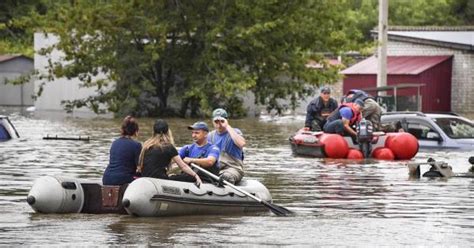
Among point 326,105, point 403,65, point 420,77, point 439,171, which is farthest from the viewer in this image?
point 403,65

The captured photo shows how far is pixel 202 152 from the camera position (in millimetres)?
19234

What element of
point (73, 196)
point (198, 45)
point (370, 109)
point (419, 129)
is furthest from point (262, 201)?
point (198, 45)

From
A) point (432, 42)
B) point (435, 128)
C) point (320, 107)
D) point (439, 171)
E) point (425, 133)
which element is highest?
point (432, 42)

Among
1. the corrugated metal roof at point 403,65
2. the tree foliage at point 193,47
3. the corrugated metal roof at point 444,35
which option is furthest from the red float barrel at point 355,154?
the corrugated metal roof at point 444,35

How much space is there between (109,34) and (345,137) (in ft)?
86.2

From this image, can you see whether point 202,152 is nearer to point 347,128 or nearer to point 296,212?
point 296,212

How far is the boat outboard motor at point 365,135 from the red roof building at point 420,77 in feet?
113

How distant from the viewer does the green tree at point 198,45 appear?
55.0m

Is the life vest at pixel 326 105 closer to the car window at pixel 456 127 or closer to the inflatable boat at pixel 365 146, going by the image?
the inflatable boat at pixel 365 146

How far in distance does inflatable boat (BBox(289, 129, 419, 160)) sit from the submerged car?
2.81 meters

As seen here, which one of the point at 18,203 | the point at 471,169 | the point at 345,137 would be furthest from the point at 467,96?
the point at 18,203

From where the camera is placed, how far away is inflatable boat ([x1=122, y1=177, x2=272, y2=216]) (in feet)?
58.4

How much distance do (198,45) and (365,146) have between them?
26.7 meters

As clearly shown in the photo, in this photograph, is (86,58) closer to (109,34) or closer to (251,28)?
(109,34)
